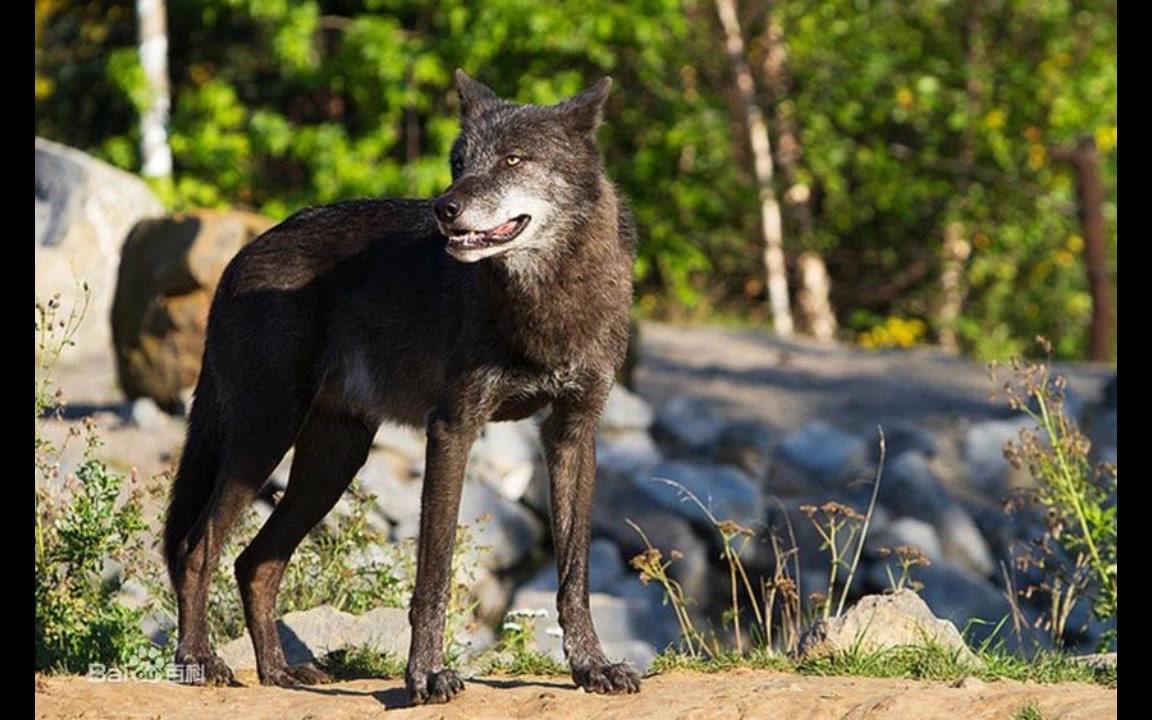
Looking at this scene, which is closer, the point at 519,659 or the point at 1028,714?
the point at 1028,714

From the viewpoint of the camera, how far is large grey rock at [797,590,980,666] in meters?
6.23

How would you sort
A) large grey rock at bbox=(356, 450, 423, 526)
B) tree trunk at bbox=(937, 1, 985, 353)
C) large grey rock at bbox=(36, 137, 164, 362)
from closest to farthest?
large grey rock at bbox=(356, 450, 423, 526) < large grey rock at bbox=(36, 137, 164, 362) < tree trunk at bbox=(937, 1, 985, 353)

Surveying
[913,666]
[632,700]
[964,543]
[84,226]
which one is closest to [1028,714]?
[913,666]

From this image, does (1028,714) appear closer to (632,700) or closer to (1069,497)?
(632,700)

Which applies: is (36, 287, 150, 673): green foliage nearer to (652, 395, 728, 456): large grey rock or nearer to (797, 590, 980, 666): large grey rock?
(797, 590, 980, 666): large grey rock

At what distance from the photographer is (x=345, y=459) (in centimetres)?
691

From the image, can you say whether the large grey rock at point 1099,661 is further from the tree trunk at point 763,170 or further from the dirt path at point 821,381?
the tree trunk at point 763,170

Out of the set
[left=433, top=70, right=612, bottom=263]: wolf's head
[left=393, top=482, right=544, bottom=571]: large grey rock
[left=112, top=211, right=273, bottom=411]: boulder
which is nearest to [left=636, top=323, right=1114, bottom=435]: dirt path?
[left=393, top=482, right=544, bottom=571]: large grey rock

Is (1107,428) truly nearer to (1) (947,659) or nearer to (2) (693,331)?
(2) (693,331)

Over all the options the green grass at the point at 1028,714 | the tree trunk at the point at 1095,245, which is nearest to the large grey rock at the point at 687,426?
the tree trunk at the point at 1095,245

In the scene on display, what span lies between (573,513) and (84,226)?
9.23m

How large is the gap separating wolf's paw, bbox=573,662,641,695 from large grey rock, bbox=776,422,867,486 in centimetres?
714

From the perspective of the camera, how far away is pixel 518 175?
591 cm
